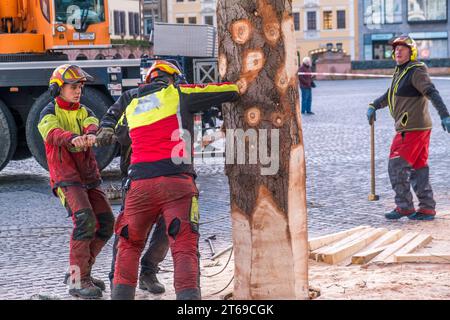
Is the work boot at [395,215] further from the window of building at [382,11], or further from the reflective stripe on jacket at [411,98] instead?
the window of building at [382,11]

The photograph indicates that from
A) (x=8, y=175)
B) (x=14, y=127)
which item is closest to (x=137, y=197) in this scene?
(x=14, y=127)

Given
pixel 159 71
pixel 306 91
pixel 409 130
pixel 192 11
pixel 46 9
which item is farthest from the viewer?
pixel 192 11

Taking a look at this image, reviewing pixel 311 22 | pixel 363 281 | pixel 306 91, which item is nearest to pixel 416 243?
pixel 363 281

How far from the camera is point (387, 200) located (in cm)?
1244

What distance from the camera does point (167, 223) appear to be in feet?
20.9

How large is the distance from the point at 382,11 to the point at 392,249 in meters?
81.2

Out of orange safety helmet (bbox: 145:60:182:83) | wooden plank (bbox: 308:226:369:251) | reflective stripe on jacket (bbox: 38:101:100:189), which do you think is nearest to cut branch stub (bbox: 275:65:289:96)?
orange safety helmet (bbox: 145:60:182:83)

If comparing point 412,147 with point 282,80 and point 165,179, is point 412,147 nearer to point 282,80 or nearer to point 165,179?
point 282,80

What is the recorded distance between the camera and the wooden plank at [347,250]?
8367 millimetres

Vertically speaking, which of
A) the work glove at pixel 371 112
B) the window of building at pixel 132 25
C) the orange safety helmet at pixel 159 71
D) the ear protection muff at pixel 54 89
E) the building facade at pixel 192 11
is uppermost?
the building facade at pixel 192 11

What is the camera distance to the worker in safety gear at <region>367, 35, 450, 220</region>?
10.8m

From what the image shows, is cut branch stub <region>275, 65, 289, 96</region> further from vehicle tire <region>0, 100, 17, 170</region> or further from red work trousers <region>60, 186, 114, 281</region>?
vehicle tire <region>0, 100, 17, 170</region>

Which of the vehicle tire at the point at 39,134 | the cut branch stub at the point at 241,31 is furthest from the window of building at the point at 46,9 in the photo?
the cut branch stub at the point at 241,31

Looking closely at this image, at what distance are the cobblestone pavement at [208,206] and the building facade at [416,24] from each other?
67.6m
